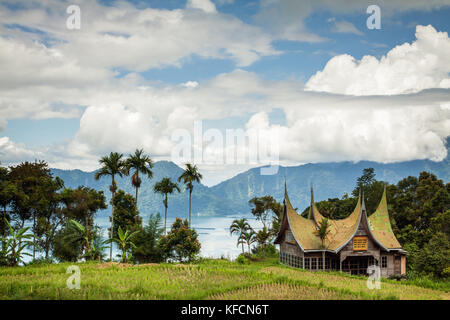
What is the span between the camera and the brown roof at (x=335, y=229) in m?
34.3

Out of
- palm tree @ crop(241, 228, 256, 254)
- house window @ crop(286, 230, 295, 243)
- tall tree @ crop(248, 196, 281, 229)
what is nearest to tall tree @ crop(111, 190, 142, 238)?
palm tree @ crop(241, 228, 256, 254)

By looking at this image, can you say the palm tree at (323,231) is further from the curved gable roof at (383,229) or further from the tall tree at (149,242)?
the tall tree at (149,242)

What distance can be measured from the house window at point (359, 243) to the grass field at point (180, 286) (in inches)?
378

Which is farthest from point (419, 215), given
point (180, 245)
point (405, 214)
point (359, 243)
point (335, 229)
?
point (180, 245)

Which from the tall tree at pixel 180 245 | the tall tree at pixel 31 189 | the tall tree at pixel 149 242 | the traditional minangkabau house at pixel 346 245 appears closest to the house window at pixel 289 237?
the traditional minangkabau house at pixel 346 245

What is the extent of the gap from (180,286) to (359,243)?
65.9 ft

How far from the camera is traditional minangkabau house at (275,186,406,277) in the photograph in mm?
34094

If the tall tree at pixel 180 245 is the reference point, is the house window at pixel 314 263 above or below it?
below

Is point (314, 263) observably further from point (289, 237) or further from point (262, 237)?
point (262, 237)
